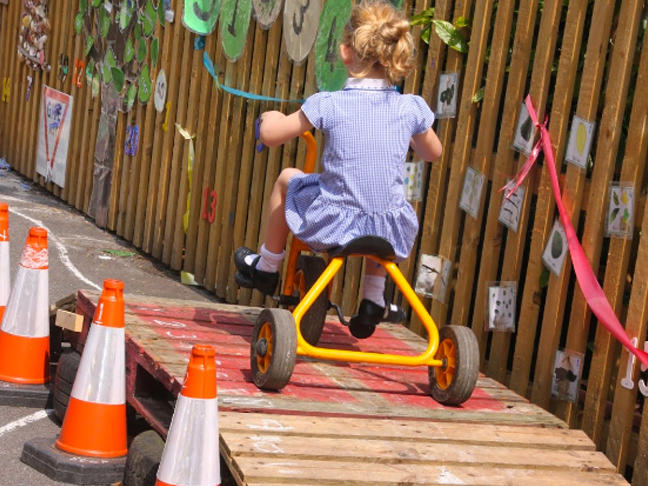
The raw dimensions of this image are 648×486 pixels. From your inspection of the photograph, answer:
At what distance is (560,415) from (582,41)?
177cm

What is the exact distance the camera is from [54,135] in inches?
461

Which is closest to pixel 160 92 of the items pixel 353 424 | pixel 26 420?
pixel 26 420

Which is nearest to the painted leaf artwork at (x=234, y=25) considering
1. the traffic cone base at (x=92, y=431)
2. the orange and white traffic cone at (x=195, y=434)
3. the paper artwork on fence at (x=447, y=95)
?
the paper artwork on fence at (x=447, y=95)

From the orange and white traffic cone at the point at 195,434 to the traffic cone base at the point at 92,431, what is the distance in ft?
2.77

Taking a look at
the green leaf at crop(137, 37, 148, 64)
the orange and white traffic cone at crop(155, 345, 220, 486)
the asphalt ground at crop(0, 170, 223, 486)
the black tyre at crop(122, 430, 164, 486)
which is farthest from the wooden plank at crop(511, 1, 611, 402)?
the green leaf at crop(137, 37, 148, 64)

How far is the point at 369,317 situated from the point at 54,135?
7368 millimetres

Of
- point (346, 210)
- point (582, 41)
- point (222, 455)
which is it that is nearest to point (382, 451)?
point (222, 455)

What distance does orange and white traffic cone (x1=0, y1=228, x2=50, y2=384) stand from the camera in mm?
5457

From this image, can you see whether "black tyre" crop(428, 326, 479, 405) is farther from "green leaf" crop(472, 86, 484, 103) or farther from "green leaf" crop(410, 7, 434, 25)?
"green leaf" crop(410, 7, 434, 25)

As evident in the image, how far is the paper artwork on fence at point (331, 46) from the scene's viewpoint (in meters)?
6.92

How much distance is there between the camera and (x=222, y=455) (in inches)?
155

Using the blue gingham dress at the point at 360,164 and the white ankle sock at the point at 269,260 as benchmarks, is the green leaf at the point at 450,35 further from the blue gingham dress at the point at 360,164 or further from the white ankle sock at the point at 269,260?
the white ankle sock at the point at 269,260

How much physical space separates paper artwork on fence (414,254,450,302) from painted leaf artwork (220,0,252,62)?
9.00 ft

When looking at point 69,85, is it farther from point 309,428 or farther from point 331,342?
point 309,428
